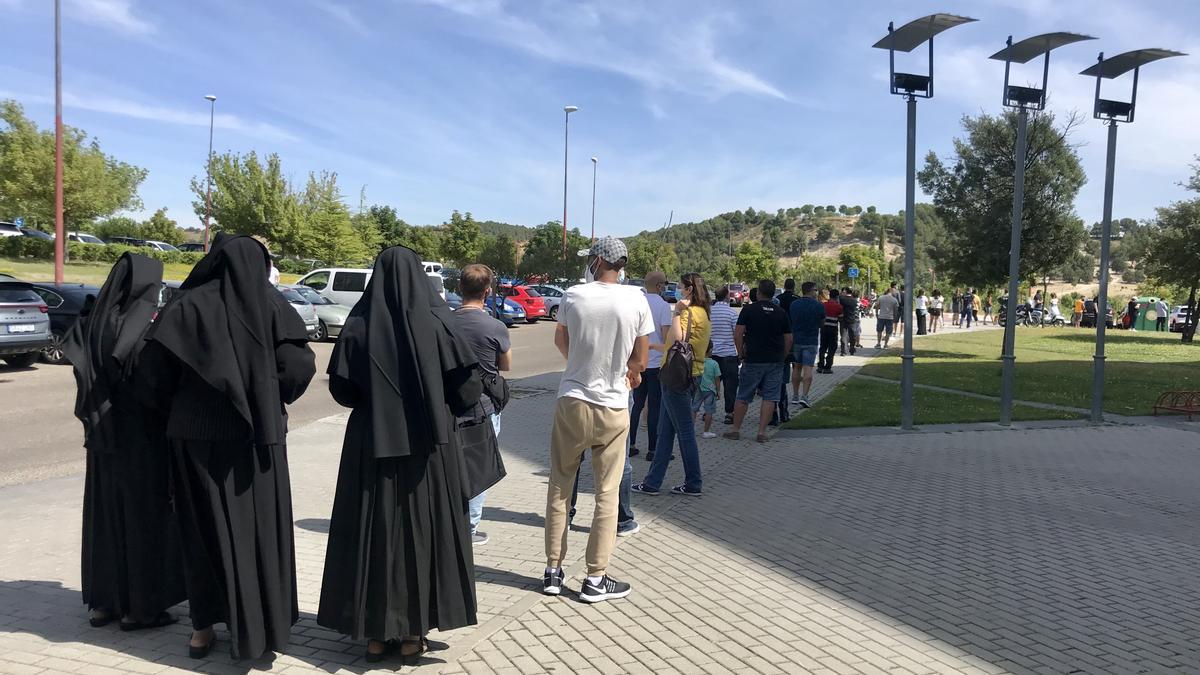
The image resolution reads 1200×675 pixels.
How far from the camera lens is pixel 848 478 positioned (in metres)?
8.24

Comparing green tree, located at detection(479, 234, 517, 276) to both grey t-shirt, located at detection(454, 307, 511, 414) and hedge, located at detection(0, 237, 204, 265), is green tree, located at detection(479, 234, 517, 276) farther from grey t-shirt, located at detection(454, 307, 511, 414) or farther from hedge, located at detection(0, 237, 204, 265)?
grey t-shirt, located at detection(454, 307, 511, 414)

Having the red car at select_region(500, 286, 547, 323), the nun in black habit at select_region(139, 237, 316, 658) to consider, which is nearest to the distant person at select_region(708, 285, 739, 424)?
the nun in black habit at select_region(139, 237, 316, 658)

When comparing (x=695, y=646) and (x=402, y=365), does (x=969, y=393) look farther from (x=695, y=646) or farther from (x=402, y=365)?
(x=402, y=365)

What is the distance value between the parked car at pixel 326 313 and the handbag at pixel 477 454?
707 inches

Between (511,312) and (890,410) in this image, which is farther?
(511,312)

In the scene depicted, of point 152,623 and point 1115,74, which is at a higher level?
point 1115,74

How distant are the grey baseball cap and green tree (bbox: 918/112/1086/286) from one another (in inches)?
755

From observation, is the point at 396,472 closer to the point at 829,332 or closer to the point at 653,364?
the point at 653,364

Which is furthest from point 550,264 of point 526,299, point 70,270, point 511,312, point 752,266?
point 752,266

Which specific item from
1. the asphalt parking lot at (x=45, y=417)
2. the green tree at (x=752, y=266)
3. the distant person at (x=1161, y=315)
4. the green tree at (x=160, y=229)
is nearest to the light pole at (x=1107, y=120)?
the asphalt parking lot at (x=45, y=417)

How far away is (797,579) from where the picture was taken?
5281mm

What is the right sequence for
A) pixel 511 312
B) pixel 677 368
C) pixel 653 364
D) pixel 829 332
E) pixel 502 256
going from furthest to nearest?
pixel 502 256 < pixel 511 312 < pixel 829 332 < pixel 653 364 < pixel 677 368

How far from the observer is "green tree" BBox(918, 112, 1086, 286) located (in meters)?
21.2

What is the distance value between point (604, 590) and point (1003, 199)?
20.4 metres
